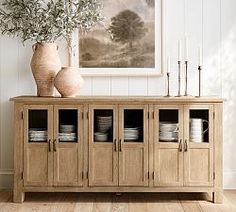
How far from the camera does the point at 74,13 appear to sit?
4410mm

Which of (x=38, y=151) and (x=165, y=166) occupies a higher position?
(x=38, y=151)

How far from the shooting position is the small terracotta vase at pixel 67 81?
4.16 metres

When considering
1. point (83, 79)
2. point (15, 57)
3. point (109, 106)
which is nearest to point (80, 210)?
point (109, 106)

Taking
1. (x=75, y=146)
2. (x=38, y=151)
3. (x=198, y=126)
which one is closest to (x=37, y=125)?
(x=38, y=151)

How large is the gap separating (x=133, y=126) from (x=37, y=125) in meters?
0.77

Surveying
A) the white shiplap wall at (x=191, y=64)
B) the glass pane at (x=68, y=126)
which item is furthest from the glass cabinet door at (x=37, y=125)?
the white shiplap wall at (x=191, y=64)

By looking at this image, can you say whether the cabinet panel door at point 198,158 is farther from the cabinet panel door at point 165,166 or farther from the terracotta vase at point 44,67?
the terracotta vase at point 44,67

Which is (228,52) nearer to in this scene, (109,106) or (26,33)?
(109,106)

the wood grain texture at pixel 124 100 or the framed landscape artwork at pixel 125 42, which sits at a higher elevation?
the framed landscape artwork at pixel 125 42

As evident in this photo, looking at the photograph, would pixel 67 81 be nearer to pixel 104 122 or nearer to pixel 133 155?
pixel 104 122

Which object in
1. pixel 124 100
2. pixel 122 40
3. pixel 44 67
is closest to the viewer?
pixel 124 100

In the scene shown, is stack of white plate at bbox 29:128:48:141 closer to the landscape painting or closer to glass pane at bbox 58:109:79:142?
glass pane at bbox 58:109:79:142

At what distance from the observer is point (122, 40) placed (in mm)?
4555

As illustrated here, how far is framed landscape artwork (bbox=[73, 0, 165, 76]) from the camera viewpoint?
14.9 feet
